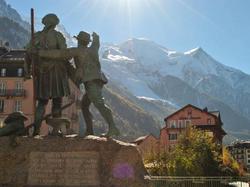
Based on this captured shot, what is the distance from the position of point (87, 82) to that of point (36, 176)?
2.62 metres

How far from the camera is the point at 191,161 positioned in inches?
1537

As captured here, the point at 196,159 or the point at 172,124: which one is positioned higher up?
the point at 172,124

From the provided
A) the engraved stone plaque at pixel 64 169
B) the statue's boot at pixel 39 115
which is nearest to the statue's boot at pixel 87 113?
the statue's boot at pixel 39 115

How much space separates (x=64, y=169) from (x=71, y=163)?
0.69ft

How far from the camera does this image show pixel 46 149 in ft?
37.8

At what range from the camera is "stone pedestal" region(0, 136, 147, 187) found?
36.7 feet

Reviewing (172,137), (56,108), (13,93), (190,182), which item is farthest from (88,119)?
(172,137)

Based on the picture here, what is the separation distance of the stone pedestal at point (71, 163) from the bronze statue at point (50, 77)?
1.00 m

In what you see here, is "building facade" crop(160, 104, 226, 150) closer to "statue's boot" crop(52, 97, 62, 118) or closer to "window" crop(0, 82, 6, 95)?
"window" crop(0, 82, 6, 95)

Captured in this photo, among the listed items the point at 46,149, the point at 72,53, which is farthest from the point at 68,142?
the point at 72,53

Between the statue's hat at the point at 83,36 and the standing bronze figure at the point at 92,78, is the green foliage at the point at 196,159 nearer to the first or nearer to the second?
the standing bronze figure at the point at 92,78

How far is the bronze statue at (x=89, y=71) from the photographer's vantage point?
1218 cm

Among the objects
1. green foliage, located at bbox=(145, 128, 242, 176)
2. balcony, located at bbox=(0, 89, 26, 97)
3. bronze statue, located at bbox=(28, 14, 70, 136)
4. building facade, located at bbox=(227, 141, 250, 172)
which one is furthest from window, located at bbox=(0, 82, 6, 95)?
building facade, located at bbox=(227, 141, 250, 172)

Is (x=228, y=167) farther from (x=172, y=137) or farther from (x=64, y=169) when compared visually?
(x=64, y=169)
